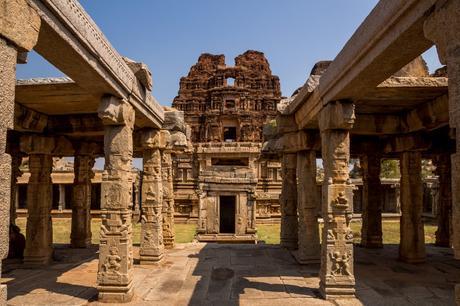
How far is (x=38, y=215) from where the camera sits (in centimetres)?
863

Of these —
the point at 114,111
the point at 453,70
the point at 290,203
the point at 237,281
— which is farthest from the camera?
the point at 290,203

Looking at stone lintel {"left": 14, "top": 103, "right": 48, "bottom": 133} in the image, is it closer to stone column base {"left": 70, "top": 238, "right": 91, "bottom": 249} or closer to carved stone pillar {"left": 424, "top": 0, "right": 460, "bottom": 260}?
stone column base {"left": 70, "top": 238, "right": 91, "bottom": 249}

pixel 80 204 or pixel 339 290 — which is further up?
A: pixel 80 204

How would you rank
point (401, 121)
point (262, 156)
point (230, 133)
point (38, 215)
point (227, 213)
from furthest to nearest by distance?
point (230, 133) → point (227, 213) → point (262, 156) → point (38, 215) → point (401, 121)

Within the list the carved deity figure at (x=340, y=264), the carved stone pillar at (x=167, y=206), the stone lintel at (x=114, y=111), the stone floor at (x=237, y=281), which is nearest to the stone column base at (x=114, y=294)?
the stone floor at (x=237, y=281)

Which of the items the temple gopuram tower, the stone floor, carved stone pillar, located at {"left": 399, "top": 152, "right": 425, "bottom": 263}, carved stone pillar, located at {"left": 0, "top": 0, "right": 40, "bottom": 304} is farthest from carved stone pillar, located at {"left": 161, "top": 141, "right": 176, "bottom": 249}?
the temple gopuram tower

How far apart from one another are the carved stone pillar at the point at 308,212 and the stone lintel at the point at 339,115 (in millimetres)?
2310

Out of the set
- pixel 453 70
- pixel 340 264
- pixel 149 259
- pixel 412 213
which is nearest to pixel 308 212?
pixel 340 264

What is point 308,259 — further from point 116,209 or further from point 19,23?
point 19,23

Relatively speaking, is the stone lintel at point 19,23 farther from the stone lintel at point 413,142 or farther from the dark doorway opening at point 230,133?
the dark doorway opening at point 230,133

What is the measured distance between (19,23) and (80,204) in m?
9.33

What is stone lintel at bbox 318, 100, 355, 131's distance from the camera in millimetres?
5855

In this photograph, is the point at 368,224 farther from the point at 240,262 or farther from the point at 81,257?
the point at 81,257

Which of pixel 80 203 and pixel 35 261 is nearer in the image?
pixel 35 261
